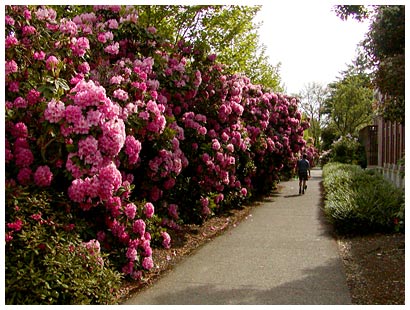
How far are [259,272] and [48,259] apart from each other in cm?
305

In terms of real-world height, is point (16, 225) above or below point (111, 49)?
below

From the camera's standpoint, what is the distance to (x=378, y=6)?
7.68m

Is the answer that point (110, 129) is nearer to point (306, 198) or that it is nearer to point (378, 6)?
point (378, 6)

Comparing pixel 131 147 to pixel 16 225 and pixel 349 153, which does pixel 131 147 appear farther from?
pixel 349 153

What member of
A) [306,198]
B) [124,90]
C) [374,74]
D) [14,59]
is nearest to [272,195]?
[306,198]

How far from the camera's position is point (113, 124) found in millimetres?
4848

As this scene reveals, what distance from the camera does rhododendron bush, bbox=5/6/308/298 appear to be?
4.89 m

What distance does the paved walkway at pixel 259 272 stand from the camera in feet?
18.1

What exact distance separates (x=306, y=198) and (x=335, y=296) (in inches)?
451

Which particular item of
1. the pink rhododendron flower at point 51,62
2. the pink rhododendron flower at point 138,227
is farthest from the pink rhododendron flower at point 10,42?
the pink rhododendron flower at point 138,227

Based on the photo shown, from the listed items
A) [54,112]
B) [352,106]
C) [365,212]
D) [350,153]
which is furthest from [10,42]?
[352,106]

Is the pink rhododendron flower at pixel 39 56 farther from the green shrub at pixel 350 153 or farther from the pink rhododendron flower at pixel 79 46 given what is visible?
the green shrub at pixel 350 153

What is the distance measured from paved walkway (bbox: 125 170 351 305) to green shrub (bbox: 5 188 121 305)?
727 millimetres

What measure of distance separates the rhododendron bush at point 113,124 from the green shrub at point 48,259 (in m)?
0.07
